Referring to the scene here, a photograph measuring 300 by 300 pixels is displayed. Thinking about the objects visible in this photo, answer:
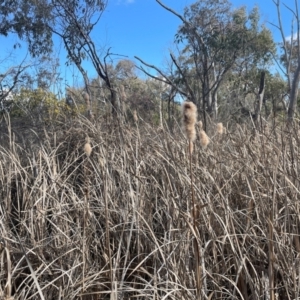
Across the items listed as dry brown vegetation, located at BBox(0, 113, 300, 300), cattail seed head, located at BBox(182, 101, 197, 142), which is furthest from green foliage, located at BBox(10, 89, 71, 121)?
cattail seed head, located at BBox(182, 101, 197, 142)

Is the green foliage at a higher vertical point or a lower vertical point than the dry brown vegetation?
higher

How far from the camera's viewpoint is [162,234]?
168 centimetres

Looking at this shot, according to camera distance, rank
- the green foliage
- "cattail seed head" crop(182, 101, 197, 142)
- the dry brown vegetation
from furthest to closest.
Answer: the green foliage → the dry brown vegetation → "cattail seed head" crop(182, 101, 197, 142)

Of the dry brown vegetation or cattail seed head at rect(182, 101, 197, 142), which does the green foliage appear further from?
cattail seed head at rect(182, 101, 197, 142)

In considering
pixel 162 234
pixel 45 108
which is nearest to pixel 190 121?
pixel 162 234

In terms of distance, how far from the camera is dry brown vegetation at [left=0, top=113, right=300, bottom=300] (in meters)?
1.34

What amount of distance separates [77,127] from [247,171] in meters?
1.45

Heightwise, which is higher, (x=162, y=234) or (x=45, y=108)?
(x=45, y=108)

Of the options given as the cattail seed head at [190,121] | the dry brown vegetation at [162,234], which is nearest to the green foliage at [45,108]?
the dry brown vegetation at [162,234]

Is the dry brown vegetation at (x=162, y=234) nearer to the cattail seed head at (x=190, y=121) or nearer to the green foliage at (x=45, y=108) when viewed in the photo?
the cattail seed head at (x=190, y=121)

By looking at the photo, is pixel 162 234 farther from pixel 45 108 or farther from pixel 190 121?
pixel 45 108

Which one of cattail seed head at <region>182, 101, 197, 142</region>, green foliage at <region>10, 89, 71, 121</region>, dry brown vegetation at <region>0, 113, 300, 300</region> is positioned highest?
green foliage at <region>10, 89, 71, 121</region>

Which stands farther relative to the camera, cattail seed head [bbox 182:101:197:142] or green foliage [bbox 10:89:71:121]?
green foliage [bbox 10:89:71:121]

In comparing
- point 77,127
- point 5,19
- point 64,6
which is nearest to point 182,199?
point 77,127
